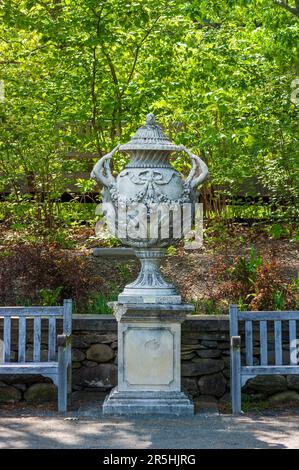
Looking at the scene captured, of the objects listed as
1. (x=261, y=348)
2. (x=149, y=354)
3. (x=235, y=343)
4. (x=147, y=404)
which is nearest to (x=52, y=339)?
(x=149, y=354)

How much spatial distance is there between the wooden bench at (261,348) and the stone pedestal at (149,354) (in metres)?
0.45

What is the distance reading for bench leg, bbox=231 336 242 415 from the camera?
7.78 meters

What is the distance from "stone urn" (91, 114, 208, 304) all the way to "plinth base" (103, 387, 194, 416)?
0.82 metres

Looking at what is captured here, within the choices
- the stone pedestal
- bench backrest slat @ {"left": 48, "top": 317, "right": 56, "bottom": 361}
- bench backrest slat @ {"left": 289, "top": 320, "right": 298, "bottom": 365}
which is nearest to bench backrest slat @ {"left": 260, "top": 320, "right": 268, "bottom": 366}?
bench backrest slat @ {"left": 289, "top": 320, "right": 298, "bottom": 365}

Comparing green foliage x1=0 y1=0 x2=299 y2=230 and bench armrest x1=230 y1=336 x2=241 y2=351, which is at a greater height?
green foliage x1=0 y1=0 x2=299 y2=230

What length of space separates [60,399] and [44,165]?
475 cm

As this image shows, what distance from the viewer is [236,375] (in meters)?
7.82

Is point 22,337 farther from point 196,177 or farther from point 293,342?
point 293,342

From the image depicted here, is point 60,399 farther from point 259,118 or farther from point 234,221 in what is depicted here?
point 234,221

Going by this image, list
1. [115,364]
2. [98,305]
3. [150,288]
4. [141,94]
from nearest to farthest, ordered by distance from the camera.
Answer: [150,288]
[115,364]
[98,305]
[141,94]

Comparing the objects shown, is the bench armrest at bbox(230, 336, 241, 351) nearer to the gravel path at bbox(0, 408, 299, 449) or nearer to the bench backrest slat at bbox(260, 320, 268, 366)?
the bench backrest slat at bbox(260, 320, 268, 366)

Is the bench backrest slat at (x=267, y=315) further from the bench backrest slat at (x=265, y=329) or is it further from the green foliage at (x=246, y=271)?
the green foliage at (x=246, y=271)

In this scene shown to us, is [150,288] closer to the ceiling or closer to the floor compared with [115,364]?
closer to the ceiling

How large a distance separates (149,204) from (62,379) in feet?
5.67
